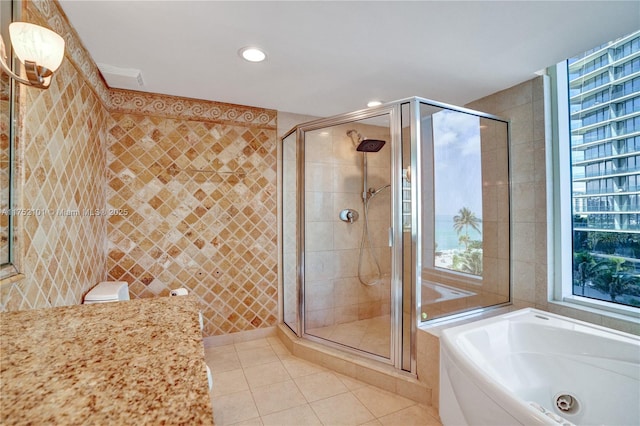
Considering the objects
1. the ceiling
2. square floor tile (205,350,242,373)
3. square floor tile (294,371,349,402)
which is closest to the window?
the ceiling

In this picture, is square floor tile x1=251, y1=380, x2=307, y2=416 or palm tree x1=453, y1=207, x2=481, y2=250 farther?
palm tree x1=453, y1=207, x2=481, y2=250

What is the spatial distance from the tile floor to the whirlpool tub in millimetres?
343

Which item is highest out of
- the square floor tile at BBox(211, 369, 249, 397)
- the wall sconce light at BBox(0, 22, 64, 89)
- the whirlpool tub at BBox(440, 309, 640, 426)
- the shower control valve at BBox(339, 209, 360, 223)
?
the wall sconce light at BBox(0, 22, 64, 89)

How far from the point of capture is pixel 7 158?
1022mm

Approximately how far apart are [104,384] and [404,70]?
2.24 metres

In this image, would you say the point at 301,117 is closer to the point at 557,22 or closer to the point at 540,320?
the point at 557,22

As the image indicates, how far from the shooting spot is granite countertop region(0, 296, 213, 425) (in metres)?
0.44

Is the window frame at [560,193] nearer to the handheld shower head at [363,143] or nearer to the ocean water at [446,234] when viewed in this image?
the ocean water at [446,234]

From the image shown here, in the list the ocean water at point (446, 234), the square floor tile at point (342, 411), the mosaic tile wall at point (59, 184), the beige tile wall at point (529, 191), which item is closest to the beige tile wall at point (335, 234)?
the ocean water at point (446, 234)

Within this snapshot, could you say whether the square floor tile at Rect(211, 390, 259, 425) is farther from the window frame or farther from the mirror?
the window frame

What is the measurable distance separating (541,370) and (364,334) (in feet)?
3.94

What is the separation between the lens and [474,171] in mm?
2246

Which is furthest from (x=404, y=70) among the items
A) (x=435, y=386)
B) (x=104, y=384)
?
(x=104, y=384)

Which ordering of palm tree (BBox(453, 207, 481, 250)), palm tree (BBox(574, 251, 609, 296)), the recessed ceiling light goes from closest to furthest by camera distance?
the recessed ceiling light → palm tree (BBox(574, 251, 609, 296)) → palm tree (BBox(453, 207, 481, 250))
